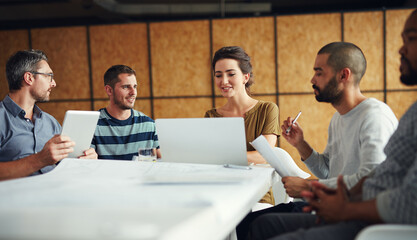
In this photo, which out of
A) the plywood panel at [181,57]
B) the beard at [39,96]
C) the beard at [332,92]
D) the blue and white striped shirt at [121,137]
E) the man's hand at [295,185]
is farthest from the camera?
the plywood panel at [181,57]

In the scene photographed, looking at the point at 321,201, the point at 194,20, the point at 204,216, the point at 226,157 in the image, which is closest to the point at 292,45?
the point at 194,20

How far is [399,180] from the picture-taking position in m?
1.20

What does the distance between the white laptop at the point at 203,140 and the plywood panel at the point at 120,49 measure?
3.90 metres

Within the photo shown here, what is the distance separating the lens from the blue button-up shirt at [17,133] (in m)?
2.11

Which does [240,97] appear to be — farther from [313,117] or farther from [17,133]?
[313,117]

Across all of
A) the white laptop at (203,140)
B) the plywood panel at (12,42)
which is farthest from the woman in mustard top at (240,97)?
the plywood panel at (12,42)

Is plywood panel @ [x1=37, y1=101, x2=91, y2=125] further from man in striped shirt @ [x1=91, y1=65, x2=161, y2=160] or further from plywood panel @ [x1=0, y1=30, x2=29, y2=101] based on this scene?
man in striped shirt @ [x1=91, y1=65, x2=161, y2=160]

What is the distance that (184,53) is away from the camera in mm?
5449

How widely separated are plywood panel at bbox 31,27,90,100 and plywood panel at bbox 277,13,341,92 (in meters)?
3.09

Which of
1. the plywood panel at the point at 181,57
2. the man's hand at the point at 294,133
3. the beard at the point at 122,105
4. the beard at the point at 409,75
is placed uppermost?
the plywood panel at the point at 181,57

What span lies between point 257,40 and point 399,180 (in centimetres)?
438

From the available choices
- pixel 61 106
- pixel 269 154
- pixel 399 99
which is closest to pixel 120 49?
pixel 61 106

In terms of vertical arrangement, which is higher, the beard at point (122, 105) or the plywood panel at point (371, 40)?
the plywood panel at point (371, 40)

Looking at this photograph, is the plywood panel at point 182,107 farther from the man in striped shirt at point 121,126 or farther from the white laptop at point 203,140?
the white laptop at point 203,140
